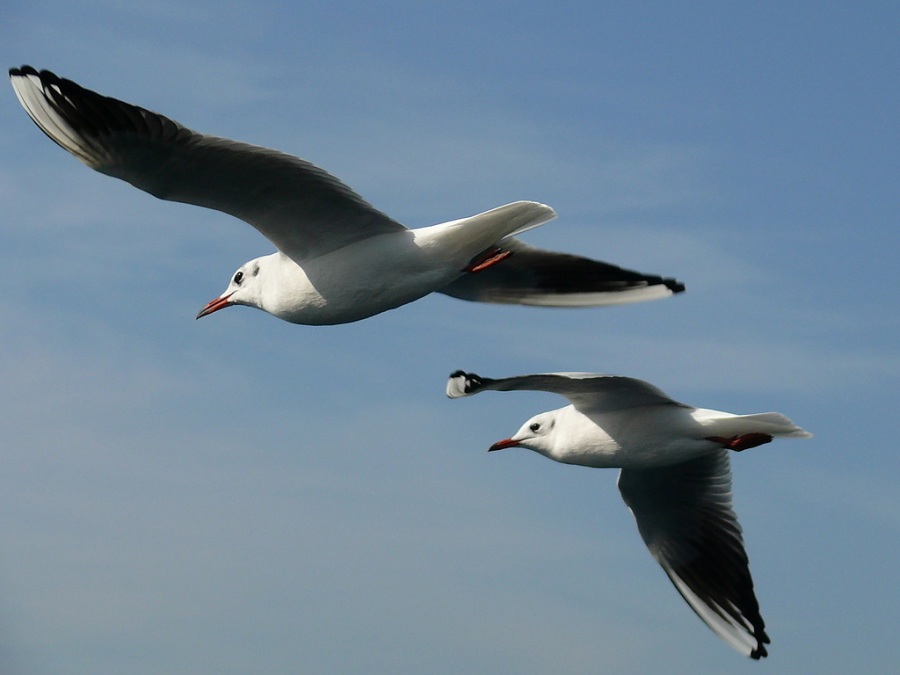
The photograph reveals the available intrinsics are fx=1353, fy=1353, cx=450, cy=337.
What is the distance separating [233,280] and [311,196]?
1838 millimetres

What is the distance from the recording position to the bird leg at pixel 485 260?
34.9ft

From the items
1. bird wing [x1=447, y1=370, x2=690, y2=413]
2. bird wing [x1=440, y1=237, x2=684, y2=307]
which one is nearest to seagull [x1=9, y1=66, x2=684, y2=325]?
bird wing [x1=440, y1=237, x2=684, y2=307]

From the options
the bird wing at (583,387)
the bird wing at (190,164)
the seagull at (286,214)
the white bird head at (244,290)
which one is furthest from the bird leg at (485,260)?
the white bird head at (244,290)

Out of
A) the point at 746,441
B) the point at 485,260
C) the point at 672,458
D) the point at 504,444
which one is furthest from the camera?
the point at 504,444

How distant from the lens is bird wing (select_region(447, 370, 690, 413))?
11.2 m

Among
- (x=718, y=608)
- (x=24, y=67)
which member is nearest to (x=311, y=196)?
(x=24, y=67)

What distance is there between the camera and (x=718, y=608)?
13.5 meters

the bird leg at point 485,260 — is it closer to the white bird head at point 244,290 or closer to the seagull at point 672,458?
the seagull at point 672,458

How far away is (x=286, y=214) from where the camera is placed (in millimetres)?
10383

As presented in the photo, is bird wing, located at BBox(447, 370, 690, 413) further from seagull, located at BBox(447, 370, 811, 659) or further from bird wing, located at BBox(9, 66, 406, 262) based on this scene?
bird wing, located at BBox(9, 66, 406, 262)

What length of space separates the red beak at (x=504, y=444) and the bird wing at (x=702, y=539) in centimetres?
114

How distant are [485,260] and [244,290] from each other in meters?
2.15

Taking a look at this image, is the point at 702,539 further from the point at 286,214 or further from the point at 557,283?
the point at 286,214

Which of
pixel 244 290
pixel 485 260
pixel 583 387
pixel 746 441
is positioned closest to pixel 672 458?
pixel 746 441
